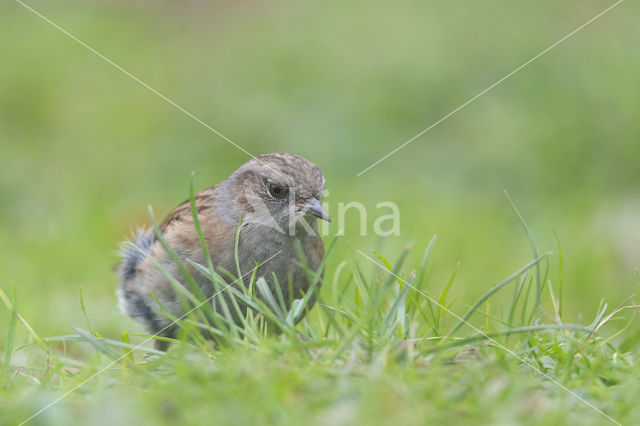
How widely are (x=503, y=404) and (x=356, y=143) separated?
8.16 meters

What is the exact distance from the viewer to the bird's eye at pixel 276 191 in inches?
218

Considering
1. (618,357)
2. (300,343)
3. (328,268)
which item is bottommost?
(328,268)

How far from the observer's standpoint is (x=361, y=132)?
36.9 ft

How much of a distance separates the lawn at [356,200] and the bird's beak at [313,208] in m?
0.53

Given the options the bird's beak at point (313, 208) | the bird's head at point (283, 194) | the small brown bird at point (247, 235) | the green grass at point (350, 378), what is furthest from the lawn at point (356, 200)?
the bird's head at point (283, 194)

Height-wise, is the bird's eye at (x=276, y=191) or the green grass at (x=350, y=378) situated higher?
the bird's eye at (x=276, y=191)

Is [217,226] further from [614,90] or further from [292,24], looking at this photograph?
[292,24]

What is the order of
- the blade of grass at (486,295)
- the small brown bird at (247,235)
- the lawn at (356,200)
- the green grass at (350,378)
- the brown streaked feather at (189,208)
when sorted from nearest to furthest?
1. the green grass at (350,378)
2. the lawn at (356,200)
3. the blade of grass at (486,295)
4. the small brown bird at (247,235)
5. the brown streaked feather at (189,208)

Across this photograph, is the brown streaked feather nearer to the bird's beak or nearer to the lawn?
the bird's beak

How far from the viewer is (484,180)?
33.9 ft

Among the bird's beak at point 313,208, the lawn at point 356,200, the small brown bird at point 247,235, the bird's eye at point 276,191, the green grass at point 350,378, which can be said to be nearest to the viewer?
the green grass at point 350,378

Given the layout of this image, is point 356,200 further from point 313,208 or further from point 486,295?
point 486,295

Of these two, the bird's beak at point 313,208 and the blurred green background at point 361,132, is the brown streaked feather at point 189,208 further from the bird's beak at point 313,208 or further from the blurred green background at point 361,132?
the blurred green background at point 361,132

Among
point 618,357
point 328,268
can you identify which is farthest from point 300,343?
point 328,268
